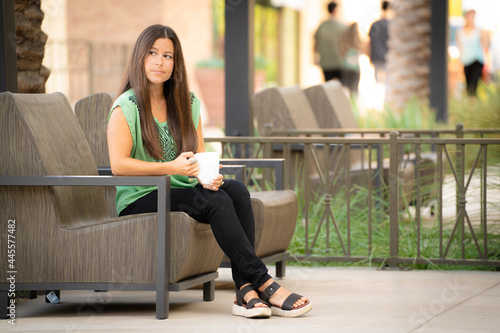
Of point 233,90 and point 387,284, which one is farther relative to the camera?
point 233,90

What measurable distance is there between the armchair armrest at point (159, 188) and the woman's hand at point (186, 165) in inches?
4.7

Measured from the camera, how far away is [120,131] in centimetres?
410

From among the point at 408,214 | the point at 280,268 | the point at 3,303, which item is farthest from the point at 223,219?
the point at 408,214

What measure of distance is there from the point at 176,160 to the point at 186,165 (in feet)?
0.21

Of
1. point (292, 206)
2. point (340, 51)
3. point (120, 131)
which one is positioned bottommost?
point (292, 206)

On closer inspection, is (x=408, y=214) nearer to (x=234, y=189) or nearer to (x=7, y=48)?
(x=234, y=189)

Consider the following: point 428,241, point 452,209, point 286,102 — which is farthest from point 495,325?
point 286,102

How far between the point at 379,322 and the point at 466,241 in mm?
2165

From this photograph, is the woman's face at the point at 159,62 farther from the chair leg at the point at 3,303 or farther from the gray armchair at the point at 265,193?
the chair leg at the point at 3,303

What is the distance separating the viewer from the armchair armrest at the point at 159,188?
3.89m

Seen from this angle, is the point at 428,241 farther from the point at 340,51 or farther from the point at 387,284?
the point at 340,51

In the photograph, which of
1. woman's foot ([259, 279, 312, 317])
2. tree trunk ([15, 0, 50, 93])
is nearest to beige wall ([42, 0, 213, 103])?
tree trunk ([15, 0, 50, 93])

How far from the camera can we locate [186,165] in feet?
13.1

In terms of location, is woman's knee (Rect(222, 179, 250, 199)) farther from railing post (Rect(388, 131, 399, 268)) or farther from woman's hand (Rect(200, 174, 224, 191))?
railing post (Rect(388, 131, 399, 268))
